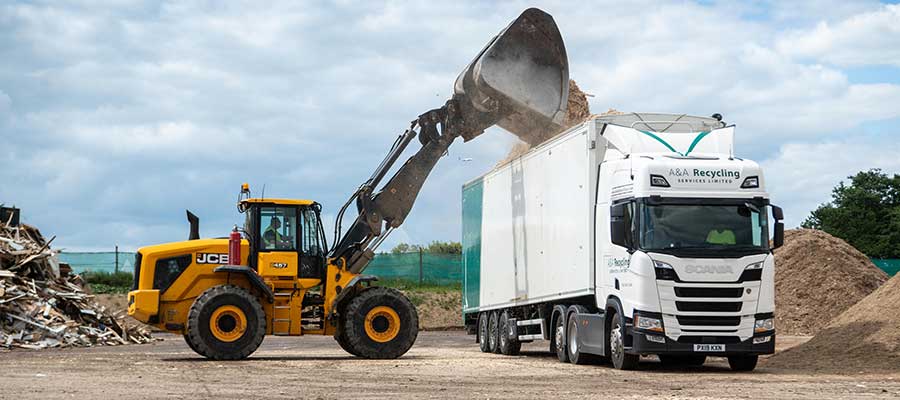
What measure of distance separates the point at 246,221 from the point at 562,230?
6.44 meters

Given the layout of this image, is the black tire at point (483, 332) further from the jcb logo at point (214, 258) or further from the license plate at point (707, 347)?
the license plate at point (707, 347)

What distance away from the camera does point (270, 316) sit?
23.1 metres

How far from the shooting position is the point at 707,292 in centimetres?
1808

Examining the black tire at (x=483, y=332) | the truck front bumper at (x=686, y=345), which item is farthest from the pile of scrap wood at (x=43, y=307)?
the truck front bumper at (x=686, y=345)

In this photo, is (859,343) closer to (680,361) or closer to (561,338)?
(680,361)

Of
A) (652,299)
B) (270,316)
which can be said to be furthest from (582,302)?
(270,316)

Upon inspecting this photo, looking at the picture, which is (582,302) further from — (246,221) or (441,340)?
(441,340)

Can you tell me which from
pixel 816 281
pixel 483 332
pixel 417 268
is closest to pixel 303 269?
pixel 483 332

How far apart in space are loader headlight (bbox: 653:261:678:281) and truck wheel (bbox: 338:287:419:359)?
6555 millimetres

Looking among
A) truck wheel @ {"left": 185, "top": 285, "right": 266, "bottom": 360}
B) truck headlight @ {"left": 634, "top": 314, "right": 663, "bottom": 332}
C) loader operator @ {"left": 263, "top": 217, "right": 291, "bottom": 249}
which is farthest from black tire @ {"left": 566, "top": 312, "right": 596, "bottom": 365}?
loader operator @ {"left": 263, "top": 217, "right": 291, "bottom": 249}

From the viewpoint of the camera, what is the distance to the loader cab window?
76.3ft

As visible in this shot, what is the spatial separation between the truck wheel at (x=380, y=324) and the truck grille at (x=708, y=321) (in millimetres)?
6575

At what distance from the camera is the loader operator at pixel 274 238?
23.3 metres

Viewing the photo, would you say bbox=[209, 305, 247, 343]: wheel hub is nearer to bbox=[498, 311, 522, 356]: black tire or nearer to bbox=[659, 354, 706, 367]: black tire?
bbox=[498, 311, 522, 356]: black tire
